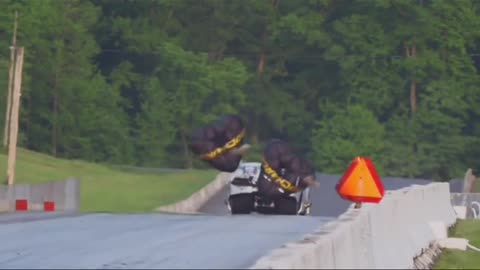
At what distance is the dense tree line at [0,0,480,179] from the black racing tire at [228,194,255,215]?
59.1 m

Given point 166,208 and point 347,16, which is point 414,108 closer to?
point 347,16

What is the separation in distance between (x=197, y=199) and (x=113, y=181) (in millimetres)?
12147

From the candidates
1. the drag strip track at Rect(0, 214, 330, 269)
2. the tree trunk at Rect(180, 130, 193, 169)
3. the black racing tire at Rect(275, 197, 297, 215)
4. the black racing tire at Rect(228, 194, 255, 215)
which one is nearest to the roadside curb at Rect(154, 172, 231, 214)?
the black racing tire at Rect(228, 194, 255, 215)

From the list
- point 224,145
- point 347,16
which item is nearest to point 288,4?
point 347,16

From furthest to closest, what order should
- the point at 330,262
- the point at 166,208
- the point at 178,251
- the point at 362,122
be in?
the point at 362,122, the point at 166,208, the point at 178,251, the point at 330,262

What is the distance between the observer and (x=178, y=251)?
769 inches

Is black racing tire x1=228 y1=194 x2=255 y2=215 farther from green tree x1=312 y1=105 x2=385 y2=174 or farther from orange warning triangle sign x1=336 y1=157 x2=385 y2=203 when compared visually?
green tree x1=312 y1=105 x2=385 y2=174

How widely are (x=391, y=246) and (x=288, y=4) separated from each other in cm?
8727

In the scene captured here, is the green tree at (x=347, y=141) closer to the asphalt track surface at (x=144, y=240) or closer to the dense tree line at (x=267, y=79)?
the dense tree line at (x=267, y=79)

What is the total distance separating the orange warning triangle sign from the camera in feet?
67.2

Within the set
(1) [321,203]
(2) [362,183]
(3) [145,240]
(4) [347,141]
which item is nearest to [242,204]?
(3) [145,240]

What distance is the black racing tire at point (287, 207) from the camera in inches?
1206

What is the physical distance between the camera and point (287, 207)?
30.8 m

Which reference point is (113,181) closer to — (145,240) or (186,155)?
(186,155)
